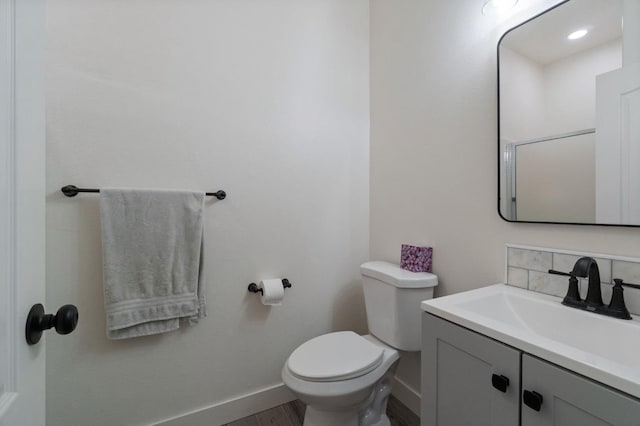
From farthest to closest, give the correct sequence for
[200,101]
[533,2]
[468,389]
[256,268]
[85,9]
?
1. [256,268]
2. [200,101]
3. [85,9]
4. [533,2]
5. [468,389]

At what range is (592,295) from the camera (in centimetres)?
83

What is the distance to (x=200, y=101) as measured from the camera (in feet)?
4.46

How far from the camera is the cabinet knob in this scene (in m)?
0.67

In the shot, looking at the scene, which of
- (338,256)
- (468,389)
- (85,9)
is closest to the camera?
(468,389)

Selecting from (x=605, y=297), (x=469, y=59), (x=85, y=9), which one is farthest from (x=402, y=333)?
(x=85, y=9)

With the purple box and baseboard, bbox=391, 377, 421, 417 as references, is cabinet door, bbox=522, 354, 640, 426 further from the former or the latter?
baseboard, bbox=391, 377, 421, 417

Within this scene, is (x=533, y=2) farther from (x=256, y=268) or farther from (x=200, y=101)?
(x=256, y=268)

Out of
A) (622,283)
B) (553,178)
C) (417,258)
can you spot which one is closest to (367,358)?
(417,258)

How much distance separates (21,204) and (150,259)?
31.8 inches

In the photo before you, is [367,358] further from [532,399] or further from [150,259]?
[150,259]

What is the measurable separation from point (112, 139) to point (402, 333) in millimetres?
1614

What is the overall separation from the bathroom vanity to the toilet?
1.01 ft

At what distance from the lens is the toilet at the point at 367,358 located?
108 centimetres

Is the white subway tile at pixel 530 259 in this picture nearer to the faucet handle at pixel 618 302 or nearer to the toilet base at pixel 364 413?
the faucet handle at pixel 618 302
